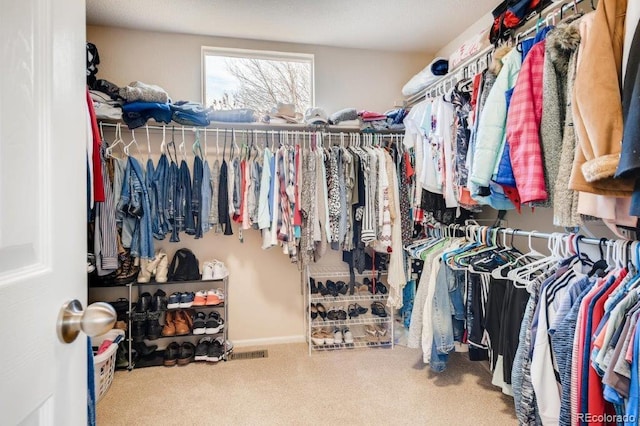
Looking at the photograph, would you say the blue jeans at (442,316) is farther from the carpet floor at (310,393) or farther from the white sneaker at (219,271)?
the white sneaker at (219,271)

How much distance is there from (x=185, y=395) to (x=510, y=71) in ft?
8.55

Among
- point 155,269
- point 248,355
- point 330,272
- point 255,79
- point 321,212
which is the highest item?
point 255,79

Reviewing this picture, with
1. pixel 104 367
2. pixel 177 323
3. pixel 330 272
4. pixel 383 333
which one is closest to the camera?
pixel 104 367

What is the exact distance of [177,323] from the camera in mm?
2703

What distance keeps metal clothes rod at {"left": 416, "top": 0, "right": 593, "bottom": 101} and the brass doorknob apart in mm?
1959

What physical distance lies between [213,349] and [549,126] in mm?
2581

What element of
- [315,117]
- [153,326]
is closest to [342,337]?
[153,326]

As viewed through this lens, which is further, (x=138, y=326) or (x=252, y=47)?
(x=252, y=47)

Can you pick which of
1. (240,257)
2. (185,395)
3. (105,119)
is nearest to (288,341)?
(240,257)

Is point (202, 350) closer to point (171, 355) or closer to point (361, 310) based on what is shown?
point (171, 355)

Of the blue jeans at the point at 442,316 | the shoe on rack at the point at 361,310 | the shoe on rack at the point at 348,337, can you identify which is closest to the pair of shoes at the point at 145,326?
the shoe on rack at the point at 348,337

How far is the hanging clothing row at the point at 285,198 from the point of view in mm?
2588

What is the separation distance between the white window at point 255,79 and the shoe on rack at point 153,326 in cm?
173

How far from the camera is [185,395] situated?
2219mm
